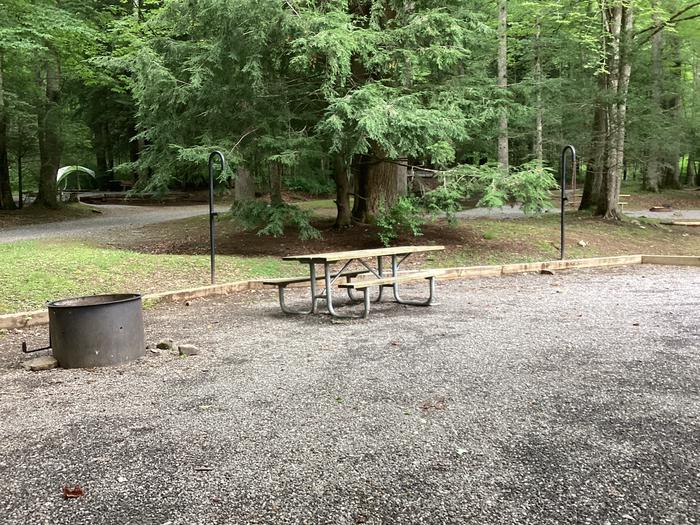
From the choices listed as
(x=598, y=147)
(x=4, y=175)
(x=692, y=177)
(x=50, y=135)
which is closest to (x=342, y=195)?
(x=598, y=147)

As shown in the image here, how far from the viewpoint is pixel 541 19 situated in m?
13.9

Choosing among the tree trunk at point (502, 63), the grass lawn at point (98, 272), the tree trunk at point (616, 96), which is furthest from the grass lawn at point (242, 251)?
the tree trunk at point (502, 63)

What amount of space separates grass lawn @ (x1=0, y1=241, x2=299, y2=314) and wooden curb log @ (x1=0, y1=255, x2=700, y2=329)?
0.32 metres

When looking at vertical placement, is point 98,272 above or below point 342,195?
below

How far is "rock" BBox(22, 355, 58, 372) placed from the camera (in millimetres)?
4215

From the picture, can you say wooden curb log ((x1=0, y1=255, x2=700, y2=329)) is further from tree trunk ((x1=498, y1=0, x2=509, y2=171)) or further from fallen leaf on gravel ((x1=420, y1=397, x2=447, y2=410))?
tree trunk ((x1=498, y1=0, x2=509, y2=171))

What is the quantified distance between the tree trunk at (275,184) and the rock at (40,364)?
6899 millimetres

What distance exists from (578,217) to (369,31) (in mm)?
7920

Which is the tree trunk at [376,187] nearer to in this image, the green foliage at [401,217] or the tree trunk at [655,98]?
the green foliage at [401,217]

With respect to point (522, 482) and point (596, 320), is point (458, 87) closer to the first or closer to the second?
point (596, 320)

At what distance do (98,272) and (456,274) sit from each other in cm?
486

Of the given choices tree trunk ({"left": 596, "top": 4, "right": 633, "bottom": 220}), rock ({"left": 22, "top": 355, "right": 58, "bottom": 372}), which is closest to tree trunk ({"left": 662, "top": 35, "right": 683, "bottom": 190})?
tree trunk ({"left": 596, "top": 4, "right": 633, "bottom": 220})

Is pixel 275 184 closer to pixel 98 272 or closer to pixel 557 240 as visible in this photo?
pixel 98 272

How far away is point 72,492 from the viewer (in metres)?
2.37
